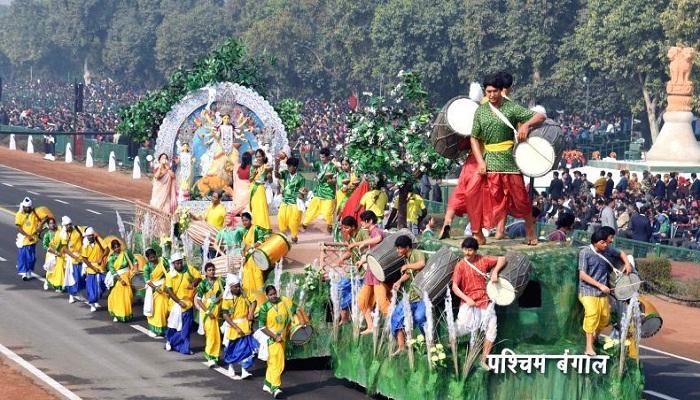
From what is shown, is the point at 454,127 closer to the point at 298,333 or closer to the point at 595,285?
the point at 595,285

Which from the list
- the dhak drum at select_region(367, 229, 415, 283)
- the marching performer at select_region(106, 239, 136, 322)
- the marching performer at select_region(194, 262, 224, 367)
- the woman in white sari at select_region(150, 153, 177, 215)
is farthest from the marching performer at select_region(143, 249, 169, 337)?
the dhak drum at select_region(367, 229, 415, 283)

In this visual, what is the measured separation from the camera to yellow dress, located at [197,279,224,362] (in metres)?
24.0

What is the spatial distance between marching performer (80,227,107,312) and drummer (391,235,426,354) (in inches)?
365

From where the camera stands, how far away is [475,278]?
19922 millimetres

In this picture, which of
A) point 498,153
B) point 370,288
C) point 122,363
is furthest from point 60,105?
point 498,153

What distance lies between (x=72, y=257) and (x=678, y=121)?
31.3 meters

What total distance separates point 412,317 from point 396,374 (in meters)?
0.87

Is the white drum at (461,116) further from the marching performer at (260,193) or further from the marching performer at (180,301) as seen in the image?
the marching performer at (180,301)

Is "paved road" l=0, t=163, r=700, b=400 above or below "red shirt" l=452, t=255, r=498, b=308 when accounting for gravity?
below

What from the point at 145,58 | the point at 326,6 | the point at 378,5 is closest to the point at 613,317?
the point at 378,5

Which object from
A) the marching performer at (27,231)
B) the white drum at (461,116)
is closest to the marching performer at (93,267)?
the marching performer at (27,231)

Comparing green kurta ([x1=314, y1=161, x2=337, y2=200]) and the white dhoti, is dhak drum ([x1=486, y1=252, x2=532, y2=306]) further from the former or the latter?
green kurta ([x1=314, y1=161, x2=337, y2=200])

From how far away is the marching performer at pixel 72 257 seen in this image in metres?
29.7

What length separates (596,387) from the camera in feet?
65.7
